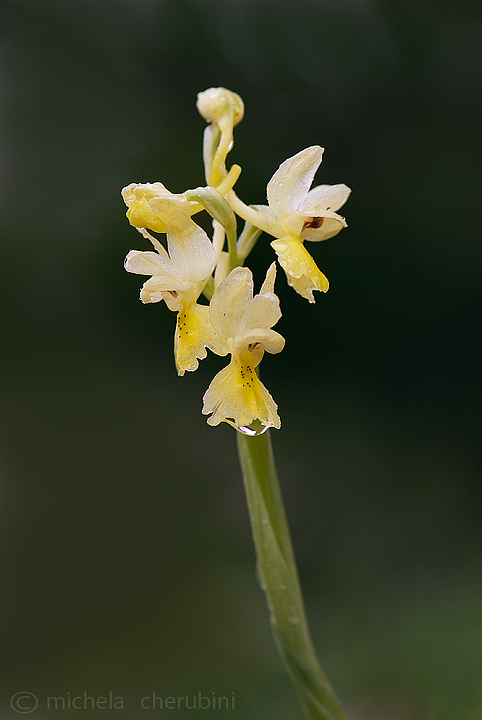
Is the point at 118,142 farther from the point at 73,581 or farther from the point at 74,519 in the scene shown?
the point at 73,581

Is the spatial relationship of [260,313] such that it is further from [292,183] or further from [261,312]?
[292,183]

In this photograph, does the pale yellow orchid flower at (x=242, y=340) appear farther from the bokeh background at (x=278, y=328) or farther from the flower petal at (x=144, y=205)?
the bokeh background at (x=278, y=328)

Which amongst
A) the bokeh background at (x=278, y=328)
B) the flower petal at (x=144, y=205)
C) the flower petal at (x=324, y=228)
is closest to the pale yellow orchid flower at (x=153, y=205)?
the flower petal at (x=144, y=205)

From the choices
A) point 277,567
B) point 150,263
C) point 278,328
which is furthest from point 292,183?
point 278,328

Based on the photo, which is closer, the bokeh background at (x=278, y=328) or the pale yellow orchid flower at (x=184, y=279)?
the pale yellow orchid flower at (x=184, y=279)

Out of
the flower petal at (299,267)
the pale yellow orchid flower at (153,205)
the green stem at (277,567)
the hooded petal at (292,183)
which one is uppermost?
the hooded petal at (292,183)

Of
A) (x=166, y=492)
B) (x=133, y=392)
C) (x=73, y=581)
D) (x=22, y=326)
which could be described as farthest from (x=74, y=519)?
(x=22, y=326)
